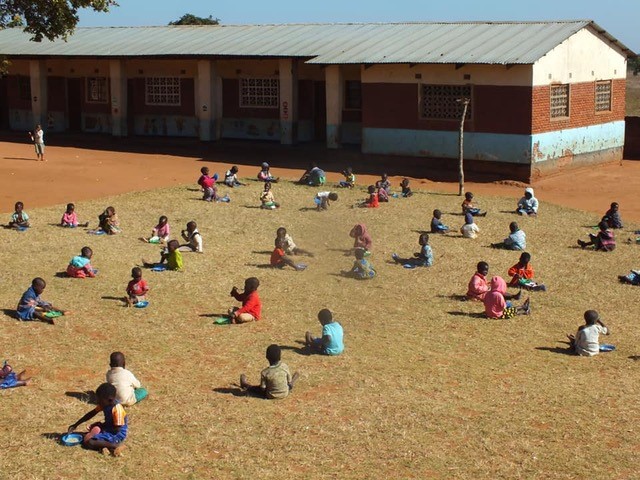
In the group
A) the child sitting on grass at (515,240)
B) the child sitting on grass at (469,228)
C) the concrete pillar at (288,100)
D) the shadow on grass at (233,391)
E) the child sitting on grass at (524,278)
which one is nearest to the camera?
the shadow on grass at (233,391)

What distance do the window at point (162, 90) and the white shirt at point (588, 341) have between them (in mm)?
27930

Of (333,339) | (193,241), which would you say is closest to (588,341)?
(333,339)

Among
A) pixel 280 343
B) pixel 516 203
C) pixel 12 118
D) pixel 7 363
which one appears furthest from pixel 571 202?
pixel 12 118

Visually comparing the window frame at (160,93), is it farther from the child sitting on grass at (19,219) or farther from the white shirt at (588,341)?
the white shirt at (588,341)

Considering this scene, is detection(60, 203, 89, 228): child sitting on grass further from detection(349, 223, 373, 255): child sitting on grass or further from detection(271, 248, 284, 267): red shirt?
detection(349, 223, 373, 255): child sitting on grass

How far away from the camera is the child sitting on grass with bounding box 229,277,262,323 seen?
15.2 meters

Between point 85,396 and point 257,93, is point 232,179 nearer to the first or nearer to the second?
point 257,93

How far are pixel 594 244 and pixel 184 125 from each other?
21.9 meters

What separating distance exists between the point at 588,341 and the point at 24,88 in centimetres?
3507

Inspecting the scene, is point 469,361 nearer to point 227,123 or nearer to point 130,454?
point 130,454

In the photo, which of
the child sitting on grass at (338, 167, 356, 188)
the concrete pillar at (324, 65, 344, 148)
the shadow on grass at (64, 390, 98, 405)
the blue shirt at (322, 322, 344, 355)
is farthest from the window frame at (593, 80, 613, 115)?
the shadow on grass at (64, 390, 98, 405)

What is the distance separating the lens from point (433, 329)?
15352 mm

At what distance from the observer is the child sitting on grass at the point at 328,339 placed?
44.9 feet

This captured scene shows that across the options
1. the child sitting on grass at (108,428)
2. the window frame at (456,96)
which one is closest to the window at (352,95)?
the window frame at (456,96)
